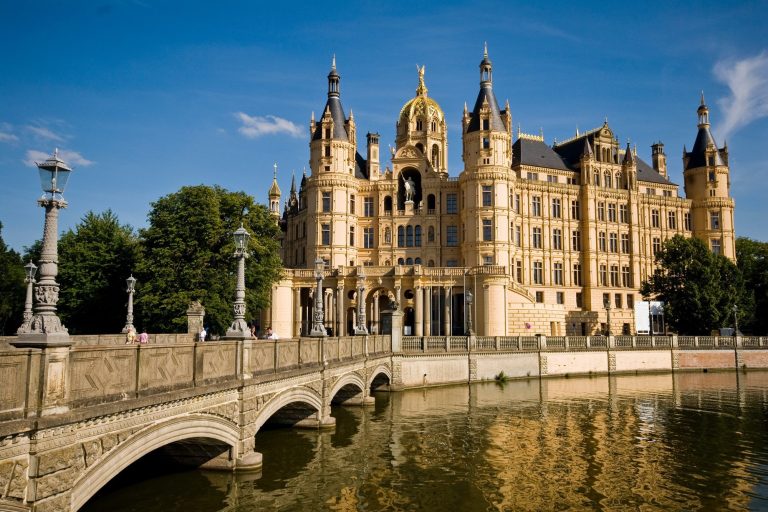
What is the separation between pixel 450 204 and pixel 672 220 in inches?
1283

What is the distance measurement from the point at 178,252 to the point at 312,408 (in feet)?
76.4

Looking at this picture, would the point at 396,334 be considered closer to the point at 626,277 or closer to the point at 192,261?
the point at 192,261

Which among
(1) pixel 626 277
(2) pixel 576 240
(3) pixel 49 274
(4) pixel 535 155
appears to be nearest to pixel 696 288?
(1) pixel 626 277

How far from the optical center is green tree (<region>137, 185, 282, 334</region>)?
144ft

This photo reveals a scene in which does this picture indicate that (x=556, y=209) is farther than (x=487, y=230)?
Yes

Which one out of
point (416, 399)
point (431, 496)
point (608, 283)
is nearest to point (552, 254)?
point (608, 283)

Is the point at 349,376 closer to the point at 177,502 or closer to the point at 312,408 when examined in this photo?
the point at 312,408

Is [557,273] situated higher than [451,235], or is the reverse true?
[451,235]

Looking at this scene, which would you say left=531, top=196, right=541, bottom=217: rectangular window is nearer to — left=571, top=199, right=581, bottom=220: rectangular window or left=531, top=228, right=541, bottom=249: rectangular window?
left=531, top=228, right=541, bottom=249: rectangular window

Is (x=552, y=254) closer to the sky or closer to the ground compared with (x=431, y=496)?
closer to the sky

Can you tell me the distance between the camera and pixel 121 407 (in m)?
12.0

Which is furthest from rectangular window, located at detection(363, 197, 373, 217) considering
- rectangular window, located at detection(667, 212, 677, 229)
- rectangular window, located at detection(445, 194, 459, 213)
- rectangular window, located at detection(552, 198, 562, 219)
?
rectangular window, located at detection(667, 212, 677, 229)

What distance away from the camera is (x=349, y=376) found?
30.0 meters

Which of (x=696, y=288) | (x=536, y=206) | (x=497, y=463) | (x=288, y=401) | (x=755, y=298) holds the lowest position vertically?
(x=497, y=463)
